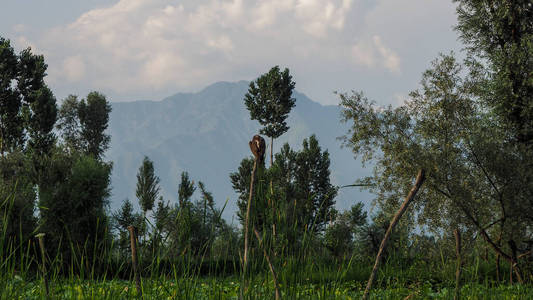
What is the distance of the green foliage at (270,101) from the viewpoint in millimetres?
38375

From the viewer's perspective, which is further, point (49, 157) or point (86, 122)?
point (86, 122)

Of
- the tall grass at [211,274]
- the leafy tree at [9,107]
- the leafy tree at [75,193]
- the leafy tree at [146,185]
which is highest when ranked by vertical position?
the leafy tree at [9,107]

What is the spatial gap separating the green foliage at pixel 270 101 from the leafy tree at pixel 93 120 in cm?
1986

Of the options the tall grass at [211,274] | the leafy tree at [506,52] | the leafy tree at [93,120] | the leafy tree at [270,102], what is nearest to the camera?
the tall grass at [211,274]

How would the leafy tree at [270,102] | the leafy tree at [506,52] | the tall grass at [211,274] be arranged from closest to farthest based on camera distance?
the tall grass at [211,274] → the leafy tree at [506,52] → the leafy tree at [270,102]

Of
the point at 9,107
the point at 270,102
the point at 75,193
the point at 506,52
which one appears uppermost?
the point at 270,102

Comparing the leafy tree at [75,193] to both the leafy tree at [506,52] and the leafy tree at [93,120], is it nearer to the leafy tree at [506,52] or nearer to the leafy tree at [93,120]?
the leafy tree at [506,52]

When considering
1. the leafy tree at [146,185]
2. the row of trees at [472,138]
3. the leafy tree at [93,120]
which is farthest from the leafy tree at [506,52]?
the leafy tree at [93,120]

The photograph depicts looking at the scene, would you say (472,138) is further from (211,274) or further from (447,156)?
(211,274)

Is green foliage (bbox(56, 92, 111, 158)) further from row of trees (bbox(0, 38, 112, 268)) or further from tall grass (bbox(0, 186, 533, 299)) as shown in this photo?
tall grass (bbox(0, 186, 533, 299))

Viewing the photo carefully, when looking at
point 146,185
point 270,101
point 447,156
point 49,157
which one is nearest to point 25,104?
point 49,157

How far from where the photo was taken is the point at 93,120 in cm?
4891

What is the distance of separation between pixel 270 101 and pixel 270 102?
9 centimetres

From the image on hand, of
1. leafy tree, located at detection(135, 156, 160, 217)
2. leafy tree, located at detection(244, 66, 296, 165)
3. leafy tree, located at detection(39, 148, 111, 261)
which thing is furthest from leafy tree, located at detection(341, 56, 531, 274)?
leafy tree, located at detection(135, 156, 160, 217)
